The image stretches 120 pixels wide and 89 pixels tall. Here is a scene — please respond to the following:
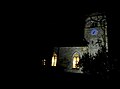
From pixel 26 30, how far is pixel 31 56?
1.07 metres

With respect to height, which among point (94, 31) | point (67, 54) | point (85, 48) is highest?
point (94, 31)

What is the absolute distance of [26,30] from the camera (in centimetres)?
613

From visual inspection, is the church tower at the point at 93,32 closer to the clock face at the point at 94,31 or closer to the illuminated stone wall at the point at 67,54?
the clock face at the point at 94,31

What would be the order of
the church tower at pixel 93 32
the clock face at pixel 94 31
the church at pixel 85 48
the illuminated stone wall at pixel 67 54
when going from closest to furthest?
1. the church tower at pixel 93 32
2. the church at pixel 85 48
3. the clock face at pixel 94 31
4. the illuminated stone wall at pixel 67 54

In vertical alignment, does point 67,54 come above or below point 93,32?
below

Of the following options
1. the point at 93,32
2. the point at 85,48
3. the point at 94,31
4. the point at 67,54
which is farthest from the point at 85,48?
the point at 67,54

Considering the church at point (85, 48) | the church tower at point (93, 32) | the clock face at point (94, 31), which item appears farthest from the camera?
the clock face at point (94, 31)

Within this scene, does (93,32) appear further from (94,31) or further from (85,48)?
(85,48)

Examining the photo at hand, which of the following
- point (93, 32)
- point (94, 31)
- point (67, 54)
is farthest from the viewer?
point (67, 54)

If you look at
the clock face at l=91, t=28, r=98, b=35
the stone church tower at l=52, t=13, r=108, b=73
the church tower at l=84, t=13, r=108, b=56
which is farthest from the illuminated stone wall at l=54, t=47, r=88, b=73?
the clock face at l=91, t=28, r=98, b=35

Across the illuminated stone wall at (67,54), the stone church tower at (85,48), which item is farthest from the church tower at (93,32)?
the illuminated stone wall at (67,54)

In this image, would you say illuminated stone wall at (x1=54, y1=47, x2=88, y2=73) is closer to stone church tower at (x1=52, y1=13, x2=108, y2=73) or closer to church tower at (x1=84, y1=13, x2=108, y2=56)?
stone church tower at (x1=52, y1=13, x2=108, y2=73)

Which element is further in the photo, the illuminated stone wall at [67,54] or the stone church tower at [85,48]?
the illuminated stone wall at [67,54]

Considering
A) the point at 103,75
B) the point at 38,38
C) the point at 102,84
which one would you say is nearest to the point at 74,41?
the point at 103,75
